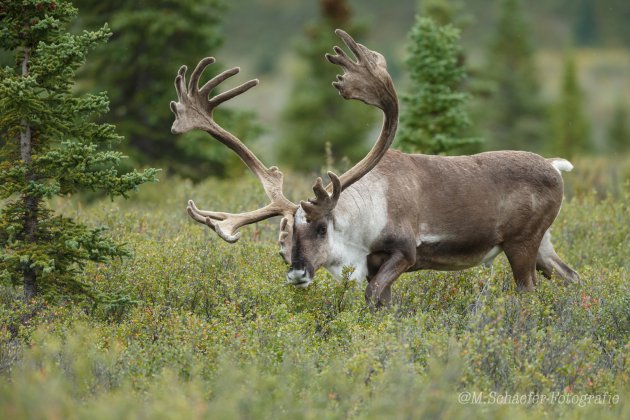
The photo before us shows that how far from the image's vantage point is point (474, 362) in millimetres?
5500

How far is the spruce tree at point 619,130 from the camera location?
4378 centimetres

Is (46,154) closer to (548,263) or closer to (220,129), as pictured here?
(220,129)

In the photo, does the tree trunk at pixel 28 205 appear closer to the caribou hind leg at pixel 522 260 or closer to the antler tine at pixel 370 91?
the antler tine at pixel 370 91

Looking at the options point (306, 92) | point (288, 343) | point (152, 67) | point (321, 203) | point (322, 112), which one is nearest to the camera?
point (288, 343)

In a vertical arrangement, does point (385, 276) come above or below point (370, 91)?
below

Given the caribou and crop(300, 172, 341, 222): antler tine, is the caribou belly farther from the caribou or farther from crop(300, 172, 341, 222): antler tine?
crop(300, 172, 341, 222): antler tine

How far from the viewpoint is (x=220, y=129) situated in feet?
25.0

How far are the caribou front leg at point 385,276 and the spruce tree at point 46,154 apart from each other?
2021 millimetres

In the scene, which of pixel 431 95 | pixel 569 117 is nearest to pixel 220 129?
pixel 431 95

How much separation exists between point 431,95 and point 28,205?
303 inches

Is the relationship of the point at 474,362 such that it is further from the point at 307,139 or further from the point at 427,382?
the point at 307,139

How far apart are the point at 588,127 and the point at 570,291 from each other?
112 feet

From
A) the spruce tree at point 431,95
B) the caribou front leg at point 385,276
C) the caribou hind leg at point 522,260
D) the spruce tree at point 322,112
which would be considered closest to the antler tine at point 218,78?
the caribou front leg at point 385,276

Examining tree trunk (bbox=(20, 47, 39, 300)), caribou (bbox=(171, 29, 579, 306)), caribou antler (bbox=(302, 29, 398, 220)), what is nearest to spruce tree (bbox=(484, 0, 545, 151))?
caribou (bbox=(171, 29, 579, 306))
